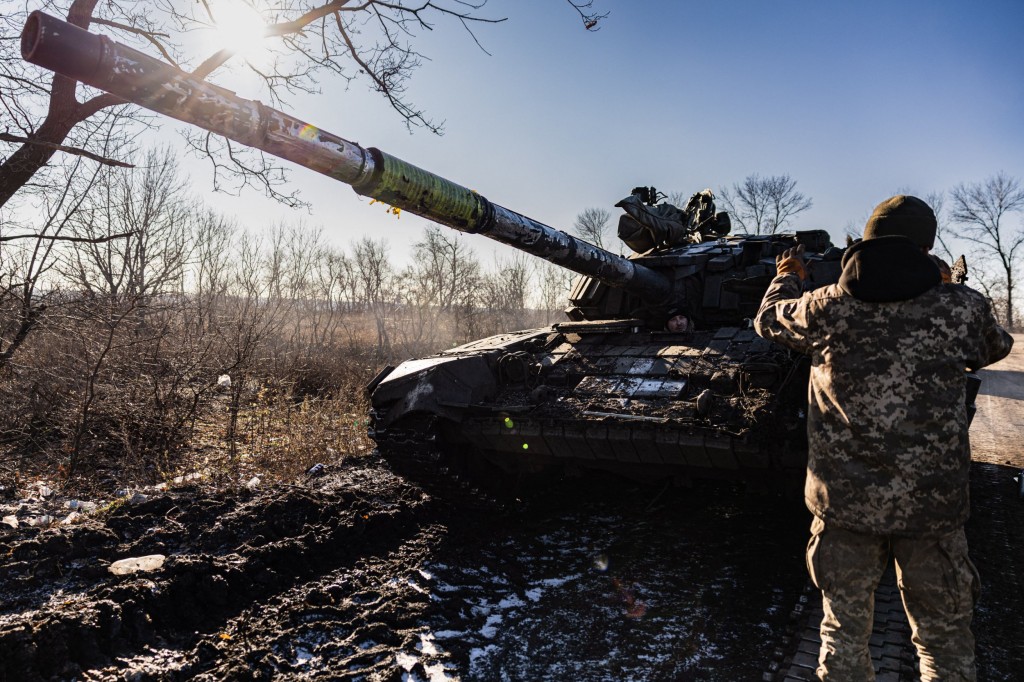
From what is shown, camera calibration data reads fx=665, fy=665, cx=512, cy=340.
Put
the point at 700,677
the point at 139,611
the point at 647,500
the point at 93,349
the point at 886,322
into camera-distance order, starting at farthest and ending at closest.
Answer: the point at 93,349, the point at 647,500, the point at 139,611, the point at 700,677, the point at 886,322

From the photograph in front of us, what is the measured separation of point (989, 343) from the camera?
8.11ft

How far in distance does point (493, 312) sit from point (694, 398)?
3134cm

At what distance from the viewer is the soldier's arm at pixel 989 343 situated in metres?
2.39

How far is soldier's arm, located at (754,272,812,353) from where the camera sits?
265 centimetres

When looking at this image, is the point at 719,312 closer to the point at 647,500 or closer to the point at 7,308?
the point at 647,500

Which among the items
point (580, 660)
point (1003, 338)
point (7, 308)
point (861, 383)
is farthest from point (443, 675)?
point (7, 308)

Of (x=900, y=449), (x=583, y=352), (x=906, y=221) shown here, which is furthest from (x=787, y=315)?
(x=583, y=352)

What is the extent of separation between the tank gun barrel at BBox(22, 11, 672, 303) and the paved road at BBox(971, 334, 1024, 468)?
6.82 metres

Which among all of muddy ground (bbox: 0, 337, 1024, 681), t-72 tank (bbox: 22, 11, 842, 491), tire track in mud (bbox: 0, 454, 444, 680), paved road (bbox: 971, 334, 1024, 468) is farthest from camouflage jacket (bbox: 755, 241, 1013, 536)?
paved road (bbox: 971, 334, 1024, 468)

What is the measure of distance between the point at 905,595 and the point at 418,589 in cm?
270

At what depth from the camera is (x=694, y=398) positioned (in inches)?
180

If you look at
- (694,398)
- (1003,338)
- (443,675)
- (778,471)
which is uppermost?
(1003,338)

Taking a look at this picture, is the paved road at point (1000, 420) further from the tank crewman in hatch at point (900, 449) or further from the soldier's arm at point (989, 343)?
the tank crewman in hatch at point (900, 449)

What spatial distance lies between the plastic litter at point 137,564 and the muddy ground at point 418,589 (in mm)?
55
